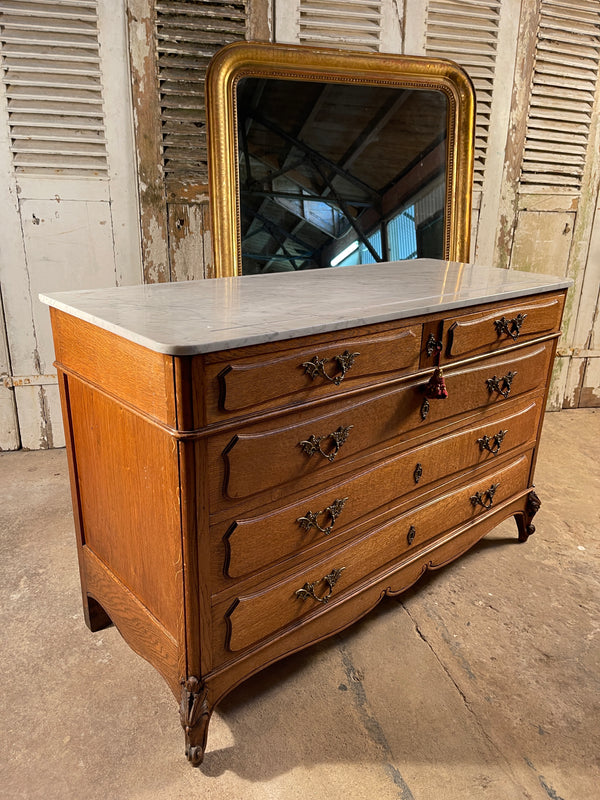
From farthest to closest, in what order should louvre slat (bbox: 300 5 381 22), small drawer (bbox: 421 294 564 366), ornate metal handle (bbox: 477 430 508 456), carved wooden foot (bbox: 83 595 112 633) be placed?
1. louvre slat (bbox: 300 5 381 22)
2. ornate metal handle (bbox: 477 430 508 456)
3. carved wooden foot (bbox: 83 595 112 633)
4. small drawer (bbox: 421 294 564 366)

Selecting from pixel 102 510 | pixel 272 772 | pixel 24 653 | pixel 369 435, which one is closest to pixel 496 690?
pixel 272 772

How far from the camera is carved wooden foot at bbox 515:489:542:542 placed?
2521 millimetres

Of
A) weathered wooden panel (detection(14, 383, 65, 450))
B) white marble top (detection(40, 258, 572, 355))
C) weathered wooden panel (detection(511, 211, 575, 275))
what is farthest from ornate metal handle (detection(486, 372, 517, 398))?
weathered wooden panel (detection(14, 383, 65, 450))

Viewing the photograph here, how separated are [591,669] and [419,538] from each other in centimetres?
67

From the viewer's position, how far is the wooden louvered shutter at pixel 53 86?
8.83ft

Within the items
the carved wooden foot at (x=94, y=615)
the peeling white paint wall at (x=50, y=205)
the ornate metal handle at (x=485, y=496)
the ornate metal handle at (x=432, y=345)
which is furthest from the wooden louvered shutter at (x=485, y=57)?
the carved wooden foot at (x=94, y=615)

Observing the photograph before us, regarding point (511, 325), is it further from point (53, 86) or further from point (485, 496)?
point (53, 86)

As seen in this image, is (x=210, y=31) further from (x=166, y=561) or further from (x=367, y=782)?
(x=367, y=782)

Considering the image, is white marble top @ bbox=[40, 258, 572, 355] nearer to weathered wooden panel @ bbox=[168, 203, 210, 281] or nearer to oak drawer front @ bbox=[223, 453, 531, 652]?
oak drawer front @ bbox=[223, 453, 531, 652]

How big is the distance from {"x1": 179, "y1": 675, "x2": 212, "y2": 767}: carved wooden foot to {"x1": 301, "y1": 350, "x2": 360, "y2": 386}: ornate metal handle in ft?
2.68

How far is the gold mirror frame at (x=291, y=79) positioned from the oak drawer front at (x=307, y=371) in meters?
1.42

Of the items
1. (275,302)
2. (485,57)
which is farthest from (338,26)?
(275,302)

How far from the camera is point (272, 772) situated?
1521 millimetres

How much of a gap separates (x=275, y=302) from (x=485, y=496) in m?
1.16
